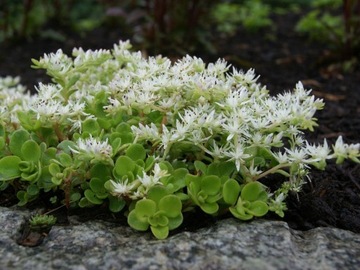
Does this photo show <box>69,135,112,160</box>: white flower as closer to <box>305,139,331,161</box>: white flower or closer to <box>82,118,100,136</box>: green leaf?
<box>82,118,100,136</box>: green leaf

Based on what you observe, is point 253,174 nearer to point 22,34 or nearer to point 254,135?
point 254,135

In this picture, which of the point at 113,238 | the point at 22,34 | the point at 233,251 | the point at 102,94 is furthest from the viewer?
the point at 22,34

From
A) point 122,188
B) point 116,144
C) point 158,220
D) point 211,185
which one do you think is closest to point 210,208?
point 211,185

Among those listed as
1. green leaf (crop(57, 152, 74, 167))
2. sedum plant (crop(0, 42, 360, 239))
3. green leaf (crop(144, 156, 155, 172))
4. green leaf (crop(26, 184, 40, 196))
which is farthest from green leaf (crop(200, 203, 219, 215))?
green leaf (crop(26, 184, 40, 196))

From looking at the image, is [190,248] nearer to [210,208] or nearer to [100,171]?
[210,208]

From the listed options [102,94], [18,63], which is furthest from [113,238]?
[18,63]

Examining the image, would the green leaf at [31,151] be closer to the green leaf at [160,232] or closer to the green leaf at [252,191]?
the green leaf at [160,232]

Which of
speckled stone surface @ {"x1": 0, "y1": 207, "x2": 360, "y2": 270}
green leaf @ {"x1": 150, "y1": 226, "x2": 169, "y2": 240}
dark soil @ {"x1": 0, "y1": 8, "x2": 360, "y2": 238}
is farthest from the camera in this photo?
dark soil @ {"x1": 0, "y1": 8, "x2": 360, "y2": 238}
